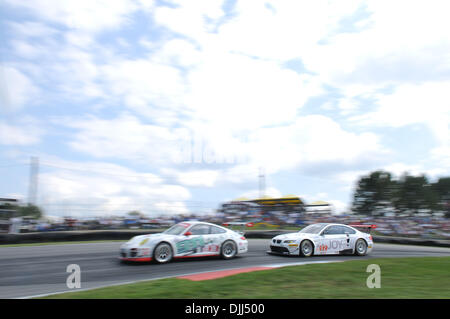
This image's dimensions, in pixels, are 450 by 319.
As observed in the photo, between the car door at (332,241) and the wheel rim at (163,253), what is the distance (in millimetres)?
5019

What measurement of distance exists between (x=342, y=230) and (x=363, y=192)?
46443 mm

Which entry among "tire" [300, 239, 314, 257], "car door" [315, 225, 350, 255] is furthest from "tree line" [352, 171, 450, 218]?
"tire" [300, 239, 314, 257]

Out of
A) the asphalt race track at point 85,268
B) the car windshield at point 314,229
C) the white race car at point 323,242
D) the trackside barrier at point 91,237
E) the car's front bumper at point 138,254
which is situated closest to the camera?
the asphalt race track at point 85,268

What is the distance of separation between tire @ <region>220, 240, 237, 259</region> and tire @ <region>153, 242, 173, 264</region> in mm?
1753

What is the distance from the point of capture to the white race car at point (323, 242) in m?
11.8

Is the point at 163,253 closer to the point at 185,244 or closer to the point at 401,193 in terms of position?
the point at 185,244

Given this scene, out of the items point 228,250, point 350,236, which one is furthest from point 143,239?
point 350,236

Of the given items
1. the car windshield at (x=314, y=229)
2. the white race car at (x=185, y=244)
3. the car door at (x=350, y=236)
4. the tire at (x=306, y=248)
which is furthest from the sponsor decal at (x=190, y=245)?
the car door at (x=350, y=236)

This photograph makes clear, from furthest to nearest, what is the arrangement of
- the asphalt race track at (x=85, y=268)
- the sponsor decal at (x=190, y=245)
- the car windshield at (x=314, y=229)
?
the car windshield at (x=314, y=229)
the sponsor decal at (x=190, y=245)
the asphalt race track at (x=85, y=268)

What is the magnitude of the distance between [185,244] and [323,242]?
15.8 feet

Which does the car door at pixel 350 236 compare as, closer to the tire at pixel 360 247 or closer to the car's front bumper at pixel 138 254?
the tire at pixel 360 247

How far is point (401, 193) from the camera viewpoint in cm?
4916

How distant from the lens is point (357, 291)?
20.6ft
